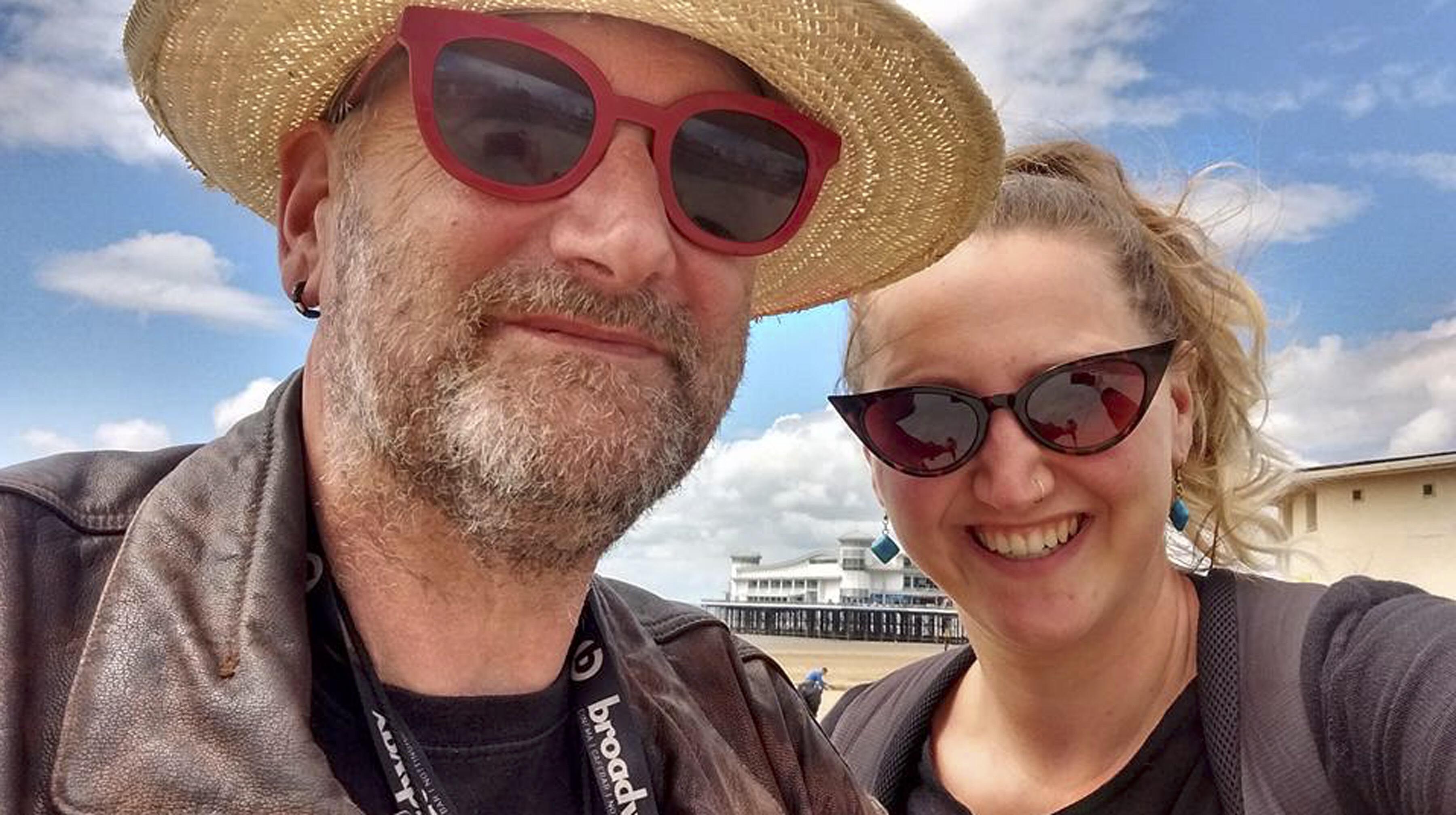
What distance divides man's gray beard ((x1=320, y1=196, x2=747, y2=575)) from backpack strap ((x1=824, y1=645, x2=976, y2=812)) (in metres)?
1.45

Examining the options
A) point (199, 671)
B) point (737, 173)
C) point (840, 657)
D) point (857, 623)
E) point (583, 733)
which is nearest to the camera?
point (199, 671)

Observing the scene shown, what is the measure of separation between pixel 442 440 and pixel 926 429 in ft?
4.39

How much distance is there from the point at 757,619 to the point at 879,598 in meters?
10.4

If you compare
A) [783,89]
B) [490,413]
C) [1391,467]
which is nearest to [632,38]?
[783,89]

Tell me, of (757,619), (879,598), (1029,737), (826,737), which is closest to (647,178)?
(826,737)

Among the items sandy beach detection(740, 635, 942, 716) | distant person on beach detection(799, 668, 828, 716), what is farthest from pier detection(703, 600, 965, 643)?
distant person on beach detection(799, 668, 828, 716)

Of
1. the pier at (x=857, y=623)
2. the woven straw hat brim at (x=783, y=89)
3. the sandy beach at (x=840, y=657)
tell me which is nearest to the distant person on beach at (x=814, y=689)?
Result: the sandy beach at (x=840, y=657)

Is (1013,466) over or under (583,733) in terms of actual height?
over

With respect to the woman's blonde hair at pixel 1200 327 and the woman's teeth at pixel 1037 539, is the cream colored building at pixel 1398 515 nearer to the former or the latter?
the woman's blonde hair at pixel 1200 327

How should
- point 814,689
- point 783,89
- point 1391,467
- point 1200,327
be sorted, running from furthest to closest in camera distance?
point 1391,467, point 814,689, point 1200,327, point 783,89

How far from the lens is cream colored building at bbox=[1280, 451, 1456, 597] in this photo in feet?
64.5

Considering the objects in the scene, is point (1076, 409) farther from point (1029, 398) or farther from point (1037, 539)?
point (1037, 539)

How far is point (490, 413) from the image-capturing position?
1.65 meters

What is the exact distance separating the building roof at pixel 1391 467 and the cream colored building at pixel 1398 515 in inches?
0.6
